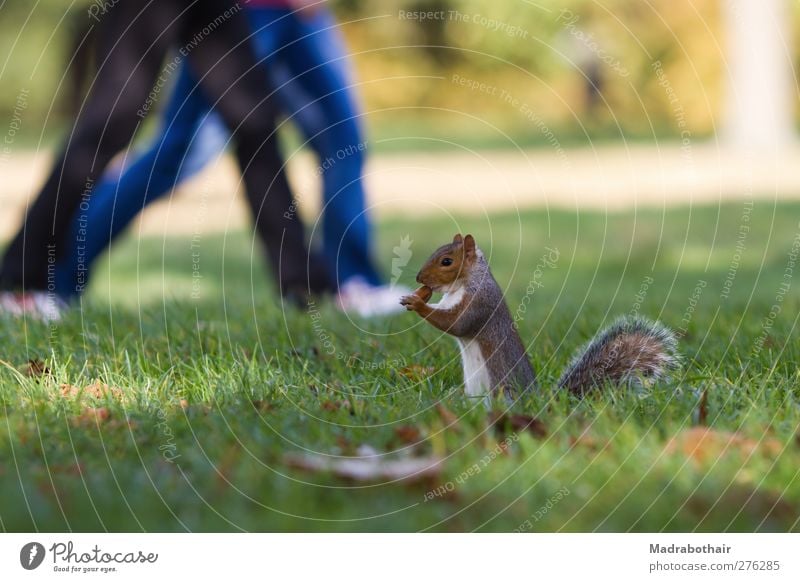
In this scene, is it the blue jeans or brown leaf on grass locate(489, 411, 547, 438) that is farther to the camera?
the blue jeans

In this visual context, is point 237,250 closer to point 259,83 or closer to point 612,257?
point 612,257

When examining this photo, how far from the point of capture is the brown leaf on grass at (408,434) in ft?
9.73

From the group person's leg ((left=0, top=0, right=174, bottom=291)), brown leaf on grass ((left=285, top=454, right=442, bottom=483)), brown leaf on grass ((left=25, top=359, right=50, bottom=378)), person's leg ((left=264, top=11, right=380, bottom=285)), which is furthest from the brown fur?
person's leg ((left=264, top=11, right=380, bottom=285))

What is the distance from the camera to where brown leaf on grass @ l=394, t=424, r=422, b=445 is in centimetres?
296

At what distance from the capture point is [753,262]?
8555 millimetres

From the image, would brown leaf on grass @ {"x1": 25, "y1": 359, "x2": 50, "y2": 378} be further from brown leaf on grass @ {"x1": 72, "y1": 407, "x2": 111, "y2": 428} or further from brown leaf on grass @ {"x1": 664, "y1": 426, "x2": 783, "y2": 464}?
brown leaf on grass @ {"x1": 664, "y1": 426, "x2": 783, "y2": 464}

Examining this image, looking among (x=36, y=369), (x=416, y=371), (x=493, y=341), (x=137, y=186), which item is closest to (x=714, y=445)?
(x=493, y=341)

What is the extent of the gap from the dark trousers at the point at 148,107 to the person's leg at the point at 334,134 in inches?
22.4

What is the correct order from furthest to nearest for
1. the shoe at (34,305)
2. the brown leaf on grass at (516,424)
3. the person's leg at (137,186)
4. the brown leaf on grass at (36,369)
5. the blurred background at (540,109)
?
1. the blurred background at (540,109)
2. the person's leg at (137,186)
3. the shoe at (34,305)
4. the brown leaf on grass at (36,369)
5. the brown leaf on grass at (516,424)

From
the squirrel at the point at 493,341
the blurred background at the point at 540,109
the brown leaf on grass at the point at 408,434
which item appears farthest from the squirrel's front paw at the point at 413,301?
the blurred background at the point at 540,109

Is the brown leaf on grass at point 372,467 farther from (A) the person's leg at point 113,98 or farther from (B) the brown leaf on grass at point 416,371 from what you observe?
(A) the person's leg at point 113,98

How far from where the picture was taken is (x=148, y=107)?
5.10m

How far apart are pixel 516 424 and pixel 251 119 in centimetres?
273

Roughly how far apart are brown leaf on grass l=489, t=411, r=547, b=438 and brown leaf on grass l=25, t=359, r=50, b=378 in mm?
1411
